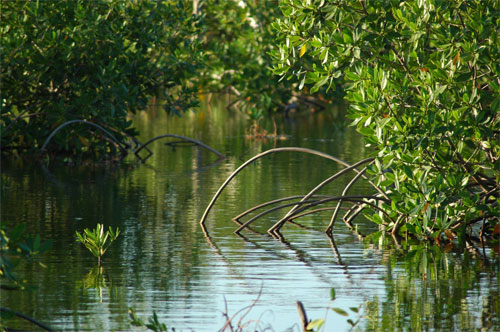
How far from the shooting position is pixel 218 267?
10414 millimetres

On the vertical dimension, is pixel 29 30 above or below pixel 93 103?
above

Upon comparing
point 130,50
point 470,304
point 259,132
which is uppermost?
point 130,50

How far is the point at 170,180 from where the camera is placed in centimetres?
1839

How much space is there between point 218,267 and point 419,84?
2826 millimetres

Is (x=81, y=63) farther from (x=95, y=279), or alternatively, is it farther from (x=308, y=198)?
(x=95, y=279)

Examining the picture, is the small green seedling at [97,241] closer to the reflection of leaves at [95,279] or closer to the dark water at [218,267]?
the dark water at [218,267]

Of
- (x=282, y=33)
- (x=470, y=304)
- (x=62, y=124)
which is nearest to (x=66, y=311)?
(x=470, y=304)

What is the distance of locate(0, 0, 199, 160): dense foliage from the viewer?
1970 centimetres

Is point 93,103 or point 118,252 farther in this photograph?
point 93,103

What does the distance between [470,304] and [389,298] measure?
0.71 metres

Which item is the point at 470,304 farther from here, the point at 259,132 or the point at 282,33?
the point at 259,132

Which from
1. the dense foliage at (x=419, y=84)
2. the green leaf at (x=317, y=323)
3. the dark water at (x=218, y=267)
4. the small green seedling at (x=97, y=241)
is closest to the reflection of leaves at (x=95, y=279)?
the dark water at (x=218, y=267)

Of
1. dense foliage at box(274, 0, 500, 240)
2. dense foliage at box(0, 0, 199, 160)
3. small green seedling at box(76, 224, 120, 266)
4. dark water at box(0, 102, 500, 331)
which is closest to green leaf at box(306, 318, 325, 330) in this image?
dark water at box(0, 102, 500, 331)

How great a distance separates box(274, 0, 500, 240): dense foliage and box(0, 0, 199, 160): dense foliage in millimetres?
9152
